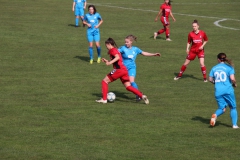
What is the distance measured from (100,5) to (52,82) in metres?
28.1

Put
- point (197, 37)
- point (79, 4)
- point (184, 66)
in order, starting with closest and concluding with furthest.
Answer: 1. point (197, 37)
2. point (184, 66)
3. point (79, 4)

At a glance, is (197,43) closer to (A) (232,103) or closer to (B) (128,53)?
(B) (128,53)

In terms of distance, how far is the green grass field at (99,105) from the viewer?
50.2 ft

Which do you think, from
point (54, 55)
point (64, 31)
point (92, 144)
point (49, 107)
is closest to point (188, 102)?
point (49, 107)

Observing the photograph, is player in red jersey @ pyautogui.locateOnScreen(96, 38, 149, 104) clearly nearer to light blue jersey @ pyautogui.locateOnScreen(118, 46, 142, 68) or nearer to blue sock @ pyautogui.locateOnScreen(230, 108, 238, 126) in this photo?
light blue jersey @ pyautogui.locateOnScreen(118, 46, 142, 68)

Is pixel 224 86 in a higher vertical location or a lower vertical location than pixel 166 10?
higher

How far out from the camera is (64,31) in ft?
123

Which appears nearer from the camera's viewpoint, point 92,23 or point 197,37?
point 197,37

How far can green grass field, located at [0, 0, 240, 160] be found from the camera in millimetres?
15286

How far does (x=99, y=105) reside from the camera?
19.9 metres

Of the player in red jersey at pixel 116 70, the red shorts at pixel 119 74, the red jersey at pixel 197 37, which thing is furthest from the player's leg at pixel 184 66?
the red shorts at pixel 119 74

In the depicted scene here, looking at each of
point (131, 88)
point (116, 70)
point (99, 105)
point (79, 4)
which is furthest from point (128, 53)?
point (79, 4)

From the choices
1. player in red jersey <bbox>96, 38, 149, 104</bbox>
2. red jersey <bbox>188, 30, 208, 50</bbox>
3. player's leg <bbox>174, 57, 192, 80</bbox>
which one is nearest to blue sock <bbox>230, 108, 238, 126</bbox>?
player in red jersey <bbox>96, 38, 149, 104</bbox>

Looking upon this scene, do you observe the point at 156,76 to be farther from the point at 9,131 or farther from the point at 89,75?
the point at 9,131
